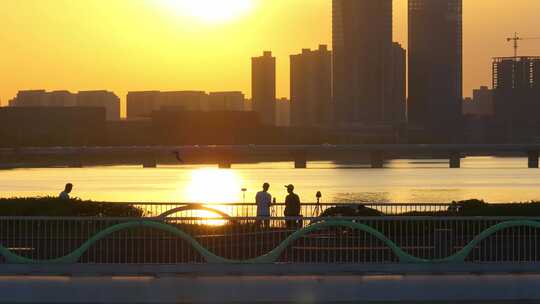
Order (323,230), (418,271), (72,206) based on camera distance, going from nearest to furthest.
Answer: (418,271) < (323,230) < (72,206)

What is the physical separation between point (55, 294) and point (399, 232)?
9.65 meters

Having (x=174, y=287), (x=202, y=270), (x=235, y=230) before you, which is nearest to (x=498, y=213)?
(x=235, y=230)

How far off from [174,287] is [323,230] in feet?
20.1


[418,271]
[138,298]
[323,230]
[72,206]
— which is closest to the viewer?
[138,298]

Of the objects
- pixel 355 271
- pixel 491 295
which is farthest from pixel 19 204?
pixel 491 295

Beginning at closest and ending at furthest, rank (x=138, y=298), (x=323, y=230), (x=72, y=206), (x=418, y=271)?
(x=138, y=298), (x=418, y=271), (x=323, y=230), (x=72, y=206)

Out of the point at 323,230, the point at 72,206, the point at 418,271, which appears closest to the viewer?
the point at 418,271

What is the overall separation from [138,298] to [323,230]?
682cm

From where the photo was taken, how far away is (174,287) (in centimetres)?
1941

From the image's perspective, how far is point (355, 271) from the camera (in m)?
22.2

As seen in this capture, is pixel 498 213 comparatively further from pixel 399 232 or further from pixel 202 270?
pixel 202 270

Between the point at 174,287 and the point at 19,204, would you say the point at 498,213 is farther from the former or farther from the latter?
the point at 174,287

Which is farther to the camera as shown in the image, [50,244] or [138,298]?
[50,244]

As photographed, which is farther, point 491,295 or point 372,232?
point 372,232
